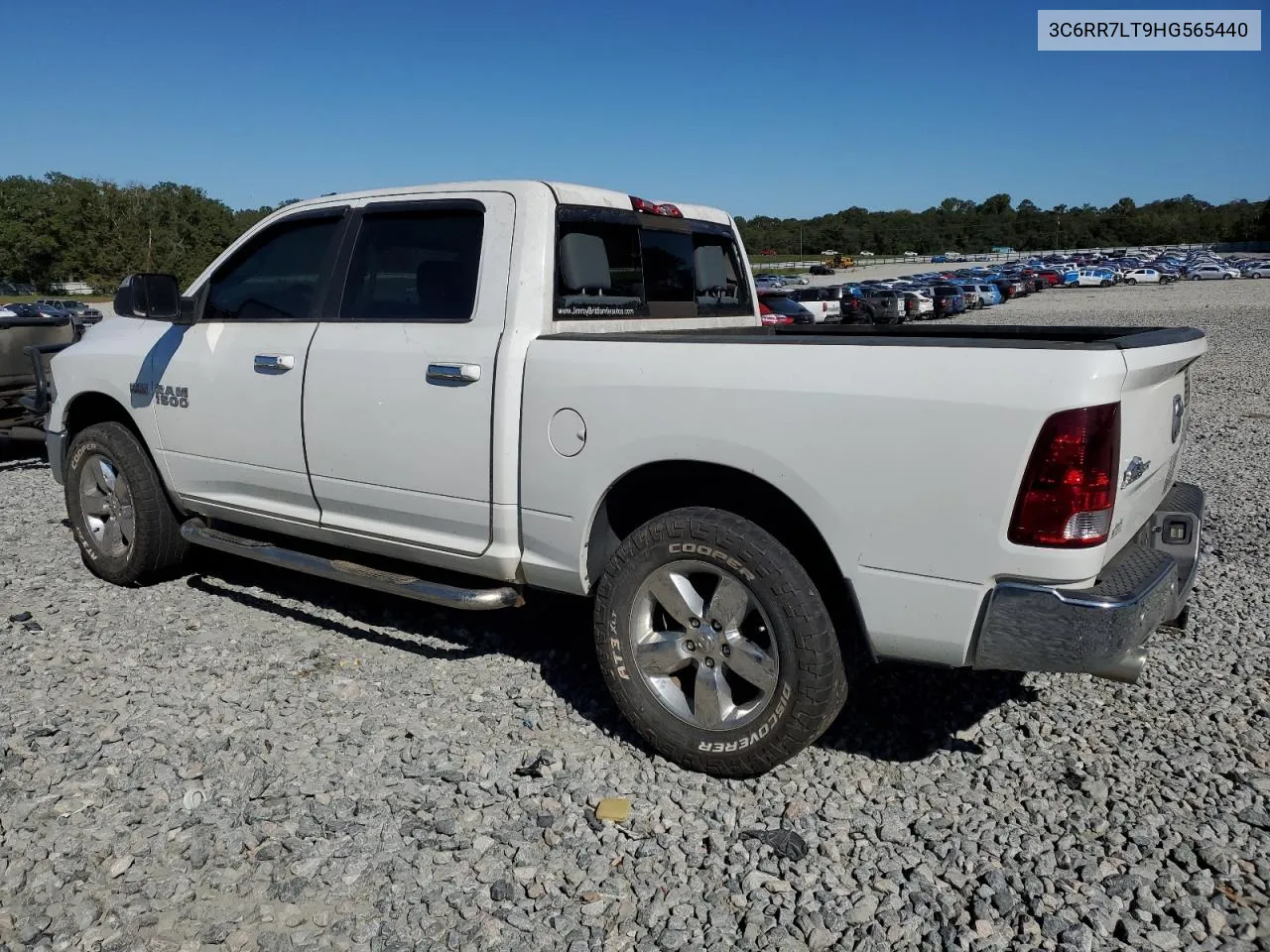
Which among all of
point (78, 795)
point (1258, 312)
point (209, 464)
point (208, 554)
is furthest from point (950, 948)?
point (1258, 312)

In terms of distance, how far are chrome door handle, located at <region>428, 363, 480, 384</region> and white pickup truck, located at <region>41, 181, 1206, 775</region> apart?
0.01m

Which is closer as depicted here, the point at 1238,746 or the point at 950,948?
the point at 950,948

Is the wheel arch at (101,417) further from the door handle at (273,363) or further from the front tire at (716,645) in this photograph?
the front tire at (716,645)

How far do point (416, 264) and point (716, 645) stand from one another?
205cm

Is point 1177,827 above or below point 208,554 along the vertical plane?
below

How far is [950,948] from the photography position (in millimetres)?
2631

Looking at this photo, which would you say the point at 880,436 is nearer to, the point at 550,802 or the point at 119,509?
the point at 550,802

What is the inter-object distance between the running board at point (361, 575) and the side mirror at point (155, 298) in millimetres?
1053

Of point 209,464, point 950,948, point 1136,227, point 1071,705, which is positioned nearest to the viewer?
point 950,948

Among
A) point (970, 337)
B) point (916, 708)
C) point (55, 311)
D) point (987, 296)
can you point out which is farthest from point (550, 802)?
point (987, 296)

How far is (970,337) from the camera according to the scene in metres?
3.38

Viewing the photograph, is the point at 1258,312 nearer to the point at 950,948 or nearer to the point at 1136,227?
the point at 950,948

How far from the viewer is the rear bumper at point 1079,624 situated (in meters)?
2.80

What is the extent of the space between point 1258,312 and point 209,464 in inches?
1514
